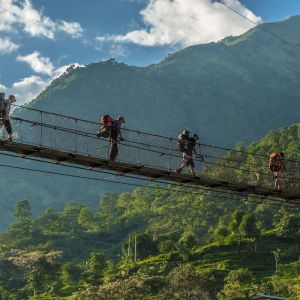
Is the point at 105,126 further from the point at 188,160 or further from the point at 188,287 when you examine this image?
the point at 188,287

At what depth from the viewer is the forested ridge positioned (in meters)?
61.2

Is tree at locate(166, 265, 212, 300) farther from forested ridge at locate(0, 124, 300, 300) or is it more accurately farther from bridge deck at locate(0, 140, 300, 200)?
bridge deck at locate(0, 140, 300, 200)

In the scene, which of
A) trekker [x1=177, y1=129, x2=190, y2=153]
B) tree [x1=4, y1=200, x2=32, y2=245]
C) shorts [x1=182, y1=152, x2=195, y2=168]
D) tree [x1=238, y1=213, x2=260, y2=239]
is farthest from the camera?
tree [x1=4, y1=200, x2=32, y2=245]

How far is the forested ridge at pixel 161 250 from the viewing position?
201 ft

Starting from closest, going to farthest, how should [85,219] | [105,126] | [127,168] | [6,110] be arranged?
1. [6,110]
2. [127,168]
3. [105,126]
4. [85,219]

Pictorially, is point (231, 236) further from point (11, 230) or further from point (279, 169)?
point (279, 169)

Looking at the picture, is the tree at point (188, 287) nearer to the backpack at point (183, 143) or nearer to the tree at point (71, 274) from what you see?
the tree at point (71, 274)

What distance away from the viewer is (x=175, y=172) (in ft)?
56.4

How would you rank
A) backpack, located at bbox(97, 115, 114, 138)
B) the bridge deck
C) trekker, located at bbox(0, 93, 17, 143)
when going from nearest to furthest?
1. the bridge deck
2. trekker, located at bbox(0, 93, 17, 143)
3. backpack, located at bbox(97, 115, 114, 138)

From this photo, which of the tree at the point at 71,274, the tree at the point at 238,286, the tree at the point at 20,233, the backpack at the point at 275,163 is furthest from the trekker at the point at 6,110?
the tree at the point at 20,233

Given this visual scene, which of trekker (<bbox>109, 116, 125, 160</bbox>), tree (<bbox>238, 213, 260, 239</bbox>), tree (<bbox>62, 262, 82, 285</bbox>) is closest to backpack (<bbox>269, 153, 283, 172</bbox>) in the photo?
trekker (<bbox>109, 116, 125, 160</bbox>)

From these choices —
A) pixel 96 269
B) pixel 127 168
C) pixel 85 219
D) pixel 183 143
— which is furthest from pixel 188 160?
pixel 85 219

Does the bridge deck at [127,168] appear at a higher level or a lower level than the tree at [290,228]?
higher

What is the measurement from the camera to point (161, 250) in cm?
9325
